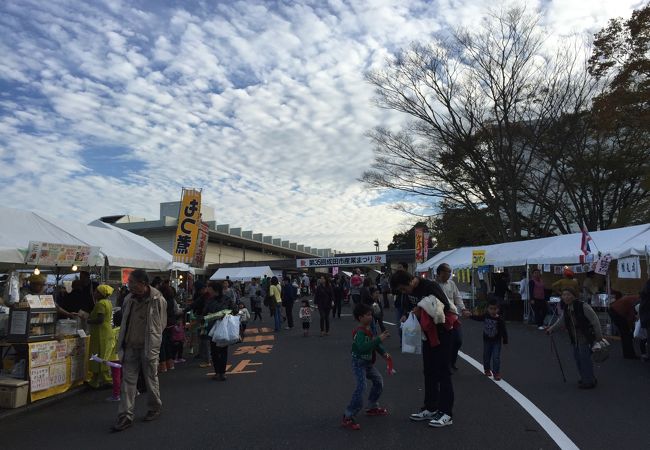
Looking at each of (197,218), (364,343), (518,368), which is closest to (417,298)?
(364,343)

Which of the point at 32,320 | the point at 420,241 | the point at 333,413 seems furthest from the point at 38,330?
the point at 420,241

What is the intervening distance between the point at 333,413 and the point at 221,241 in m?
67.5

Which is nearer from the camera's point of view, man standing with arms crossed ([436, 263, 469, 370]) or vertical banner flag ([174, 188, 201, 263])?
man standing with arms crossed ([436, 263, 469, 370])

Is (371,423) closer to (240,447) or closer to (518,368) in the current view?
(240,447)

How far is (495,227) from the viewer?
28.6 m

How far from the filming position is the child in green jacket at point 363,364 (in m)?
5.15

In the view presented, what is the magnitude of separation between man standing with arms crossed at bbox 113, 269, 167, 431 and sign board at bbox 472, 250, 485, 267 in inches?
616

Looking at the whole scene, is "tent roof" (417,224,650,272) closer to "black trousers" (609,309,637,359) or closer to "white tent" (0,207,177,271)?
"black trousers" (609,309,637,359)

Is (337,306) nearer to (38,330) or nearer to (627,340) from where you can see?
(627,340)

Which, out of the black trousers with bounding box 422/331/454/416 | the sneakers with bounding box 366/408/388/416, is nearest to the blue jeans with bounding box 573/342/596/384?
the black trousers with bounding box 422/331/454/416

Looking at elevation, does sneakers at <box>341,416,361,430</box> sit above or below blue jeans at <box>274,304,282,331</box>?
below

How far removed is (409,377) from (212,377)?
3.14 meters

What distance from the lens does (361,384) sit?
17.0ft

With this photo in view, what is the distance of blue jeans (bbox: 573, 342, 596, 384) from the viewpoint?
6.84 metres
